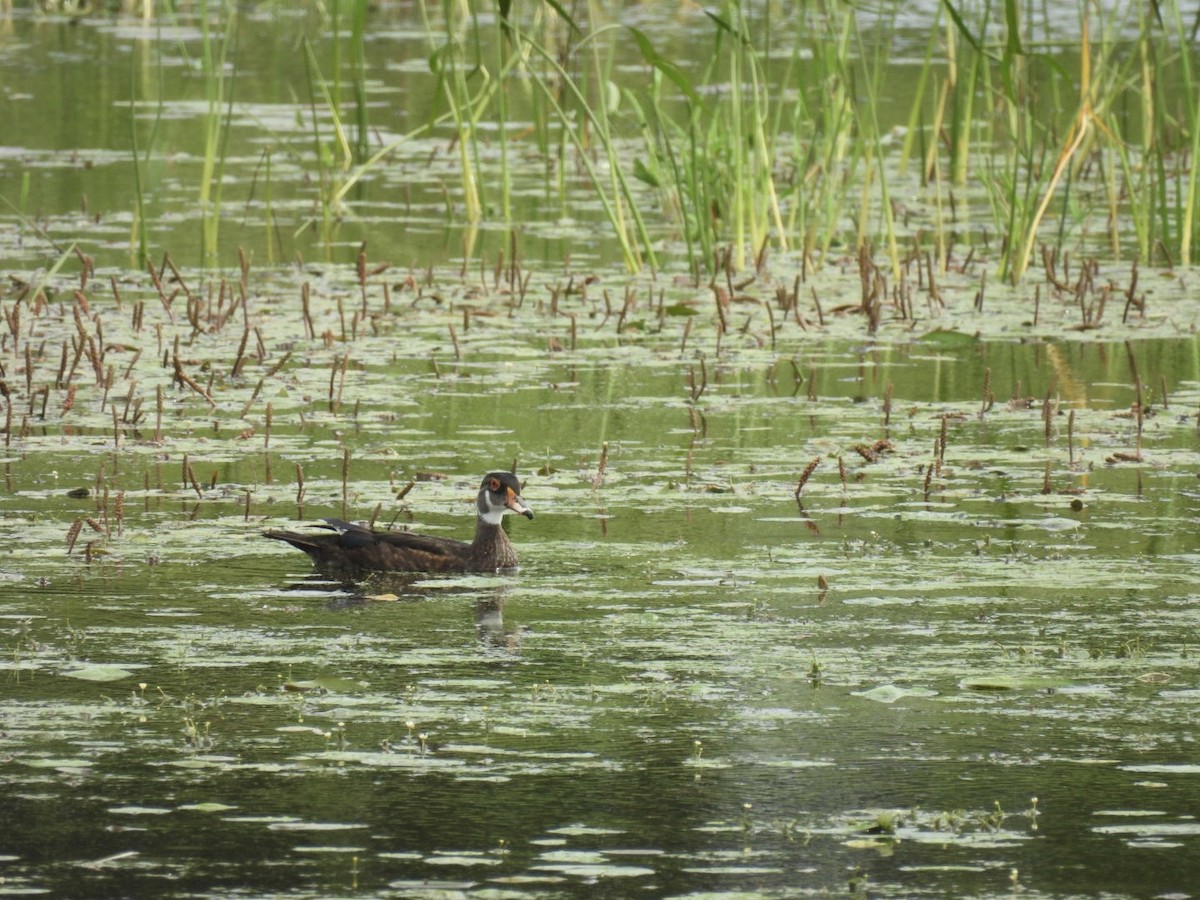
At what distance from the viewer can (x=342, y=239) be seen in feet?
42.9

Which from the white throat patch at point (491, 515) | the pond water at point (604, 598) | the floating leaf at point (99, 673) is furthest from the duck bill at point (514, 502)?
the floating leaf at point (99, 673)

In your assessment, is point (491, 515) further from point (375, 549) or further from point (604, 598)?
point (604, 598)

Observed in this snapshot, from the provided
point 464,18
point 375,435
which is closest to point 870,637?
point 375,435

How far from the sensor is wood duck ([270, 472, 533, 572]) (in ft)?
21.2

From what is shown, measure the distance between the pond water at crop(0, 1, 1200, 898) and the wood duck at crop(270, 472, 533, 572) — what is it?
0.27ft

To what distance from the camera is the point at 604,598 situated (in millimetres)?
6133

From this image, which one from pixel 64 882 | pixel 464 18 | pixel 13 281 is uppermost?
pixel 464 18

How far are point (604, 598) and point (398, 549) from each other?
67cm

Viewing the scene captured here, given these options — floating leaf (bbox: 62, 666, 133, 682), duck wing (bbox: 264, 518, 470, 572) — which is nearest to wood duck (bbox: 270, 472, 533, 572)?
duck wing (bbox: 264, 518, 470, 572)

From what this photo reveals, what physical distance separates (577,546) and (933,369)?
3.33 metres

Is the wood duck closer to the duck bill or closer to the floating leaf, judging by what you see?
the duck bill

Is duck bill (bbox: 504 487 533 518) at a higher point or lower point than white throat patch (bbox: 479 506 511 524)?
higher

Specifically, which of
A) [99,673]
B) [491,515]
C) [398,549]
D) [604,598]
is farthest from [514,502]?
[99,673]

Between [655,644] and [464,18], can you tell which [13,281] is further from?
[464,18]
